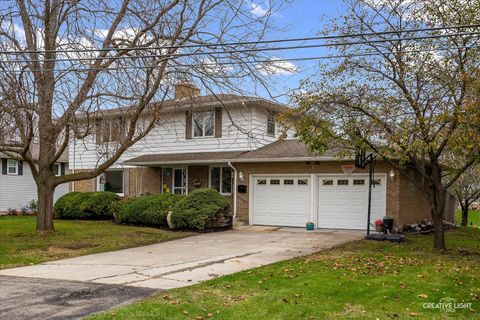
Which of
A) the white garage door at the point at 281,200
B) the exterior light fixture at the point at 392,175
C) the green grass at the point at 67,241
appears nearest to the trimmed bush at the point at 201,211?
the green grass at the point at 67,241

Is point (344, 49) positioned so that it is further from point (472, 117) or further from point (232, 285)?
point (232, 285)

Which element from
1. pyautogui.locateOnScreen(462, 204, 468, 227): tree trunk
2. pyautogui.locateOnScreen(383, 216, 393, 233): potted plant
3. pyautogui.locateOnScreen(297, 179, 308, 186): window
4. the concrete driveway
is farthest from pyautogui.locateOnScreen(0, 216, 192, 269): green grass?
pyautogui.locateOnScreen(462, 204, 468, 227): tree trunk

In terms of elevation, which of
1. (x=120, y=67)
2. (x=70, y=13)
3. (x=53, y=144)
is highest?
(x=70, y=13)

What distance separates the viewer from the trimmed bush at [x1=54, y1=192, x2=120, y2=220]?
2289cm

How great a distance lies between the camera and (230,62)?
46.5 feet

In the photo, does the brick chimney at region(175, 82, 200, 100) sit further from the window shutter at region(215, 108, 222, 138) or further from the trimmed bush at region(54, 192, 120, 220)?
the trimmed bush at region(54, 192, 120, 220)

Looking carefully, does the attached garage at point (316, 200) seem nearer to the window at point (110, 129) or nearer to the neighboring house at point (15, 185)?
the window at point (110, 129)

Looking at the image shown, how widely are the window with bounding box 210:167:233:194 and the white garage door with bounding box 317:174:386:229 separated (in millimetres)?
4312

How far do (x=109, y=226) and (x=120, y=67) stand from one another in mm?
8015

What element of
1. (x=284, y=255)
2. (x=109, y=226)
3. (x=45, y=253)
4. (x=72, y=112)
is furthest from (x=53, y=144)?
(x=284, y=255)

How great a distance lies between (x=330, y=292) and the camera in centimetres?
802

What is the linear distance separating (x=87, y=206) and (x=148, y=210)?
448 cm

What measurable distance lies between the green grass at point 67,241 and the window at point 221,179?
4342 mm

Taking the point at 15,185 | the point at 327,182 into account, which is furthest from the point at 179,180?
the point at 15,185
